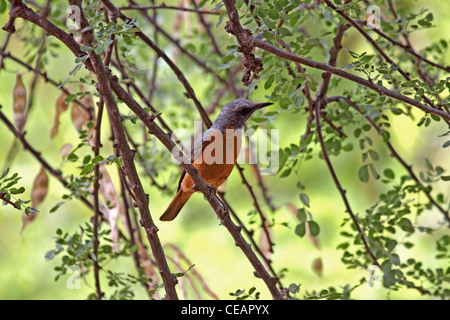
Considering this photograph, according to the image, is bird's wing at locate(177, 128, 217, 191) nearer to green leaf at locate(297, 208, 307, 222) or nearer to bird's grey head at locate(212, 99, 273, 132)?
bird's grey head at locate(212, 99, 273, 132)

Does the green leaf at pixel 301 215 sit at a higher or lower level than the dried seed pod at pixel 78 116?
lower

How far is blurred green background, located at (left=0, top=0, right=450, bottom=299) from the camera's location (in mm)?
5441

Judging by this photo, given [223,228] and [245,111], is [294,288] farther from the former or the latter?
[223,228]

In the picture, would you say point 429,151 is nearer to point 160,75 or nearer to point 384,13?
point 384,13

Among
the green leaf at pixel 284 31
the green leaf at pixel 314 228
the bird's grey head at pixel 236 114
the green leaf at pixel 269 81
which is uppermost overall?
the bird's grey head at pixel 236 114

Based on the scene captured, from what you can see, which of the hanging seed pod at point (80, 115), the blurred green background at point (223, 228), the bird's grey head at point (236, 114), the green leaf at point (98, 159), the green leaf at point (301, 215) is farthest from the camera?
the blurred green background at point (223, 228)

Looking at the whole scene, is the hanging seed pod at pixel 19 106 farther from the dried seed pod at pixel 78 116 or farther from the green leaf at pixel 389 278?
the green leaf at pixel 389 278

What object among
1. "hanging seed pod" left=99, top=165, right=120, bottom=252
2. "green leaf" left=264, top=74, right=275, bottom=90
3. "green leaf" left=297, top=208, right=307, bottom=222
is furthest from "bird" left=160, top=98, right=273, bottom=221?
"green leaf" left=264, top=74, right=275, bottom=90

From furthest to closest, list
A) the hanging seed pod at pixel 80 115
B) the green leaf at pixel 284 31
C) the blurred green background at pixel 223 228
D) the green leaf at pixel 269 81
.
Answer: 1. the blurred green background at pixel 223 228
2. the hanging seed pod at pixel 80 115
3. the green leaf at pixel 269 81
4. the green leaf at pixel 284 31

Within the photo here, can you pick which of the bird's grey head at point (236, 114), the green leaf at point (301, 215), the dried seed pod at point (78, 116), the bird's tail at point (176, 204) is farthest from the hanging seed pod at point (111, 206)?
the green leaf at point (301, 215)

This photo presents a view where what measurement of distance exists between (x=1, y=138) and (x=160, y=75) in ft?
6.12

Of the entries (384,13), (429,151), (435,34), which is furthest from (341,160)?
(384,13)

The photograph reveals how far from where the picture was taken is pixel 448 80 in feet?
7.93

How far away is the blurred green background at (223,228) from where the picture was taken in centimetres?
544
